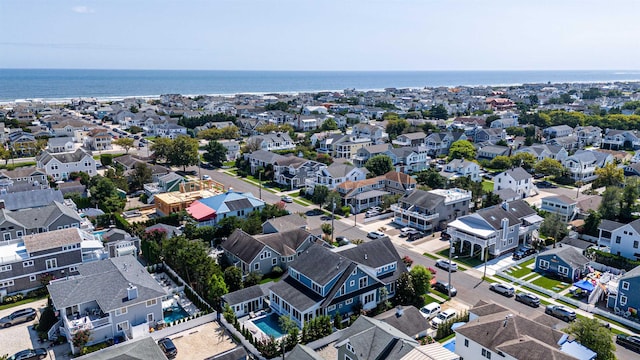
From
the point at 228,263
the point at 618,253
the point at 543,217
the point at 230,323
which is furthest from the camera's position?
the point at 543,217

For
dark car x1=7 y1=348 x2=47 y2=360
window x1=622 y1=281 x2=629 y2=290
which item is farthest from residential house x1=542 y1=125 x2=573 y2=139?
dark car x1=7 y1=348 x2=47 y2=360

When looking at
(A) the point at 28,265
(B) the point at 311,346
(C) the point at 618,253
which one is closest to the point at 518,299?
(C) the point at 618,253

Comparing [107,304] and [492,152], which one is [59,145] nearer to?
[107,304]

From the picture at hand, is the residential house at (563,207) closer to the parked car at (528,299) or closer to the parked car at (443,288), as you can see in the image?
the parked car at (528,299)

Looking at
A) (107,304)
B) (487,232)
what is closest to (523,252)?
(487,232)

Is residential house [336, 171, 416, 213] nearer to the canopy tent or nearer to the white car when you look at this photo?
the white car

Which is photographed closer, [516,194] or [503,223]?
[503,223]

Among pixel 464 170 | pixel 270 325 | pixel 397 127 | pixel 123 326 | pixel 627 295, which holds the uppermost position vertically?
pixel 397 127

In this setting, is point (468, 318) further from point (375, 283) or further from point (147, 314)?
point (147, 314)
